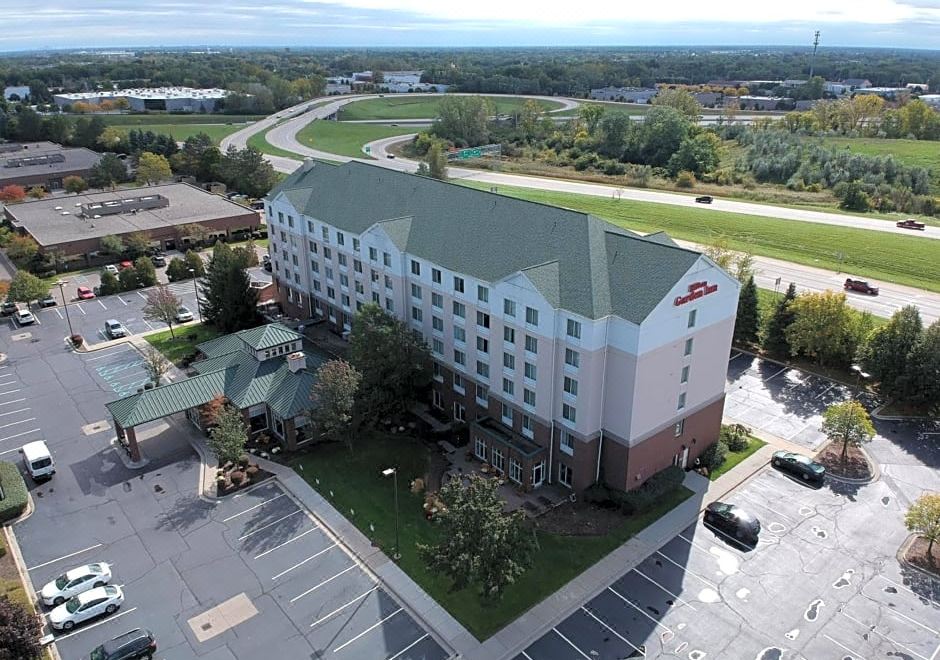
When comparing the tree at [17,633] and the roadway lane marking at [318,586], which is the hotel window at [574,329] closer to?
the roadway lane marking at [318,586]

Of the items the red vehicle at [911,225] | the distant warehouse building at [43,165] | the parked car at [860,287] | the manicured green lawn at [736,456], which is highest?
the distant warehouse building at [43,165]

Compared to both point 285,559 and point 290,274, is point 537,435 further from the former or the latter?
point 290,274

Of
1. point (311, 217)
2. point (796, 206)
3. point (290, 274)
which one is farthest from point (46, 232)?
point (796, 206)

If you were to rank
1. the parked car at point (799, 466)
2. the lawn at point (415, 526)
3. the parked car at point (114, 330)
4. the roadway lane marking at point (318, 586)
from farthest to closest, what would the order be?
the parked car at point (114, 330)
the parked car at point (799, 466)
the roadway lane marking at point (318, 586)
the lawn at point (415, 526)

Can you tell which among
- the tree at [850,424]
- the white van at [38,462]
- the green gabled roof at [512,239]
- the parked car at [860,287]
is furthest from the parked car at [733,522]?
the parked car at [860,287]

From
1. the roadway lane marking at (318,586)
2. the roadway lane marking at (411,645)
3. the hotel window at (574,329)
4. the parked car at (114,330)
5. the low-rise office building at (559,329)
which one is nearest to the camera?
the roadway lane marking at (411,645)

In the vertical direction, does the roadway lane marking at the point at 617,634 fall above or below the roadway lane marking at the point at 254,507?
below
